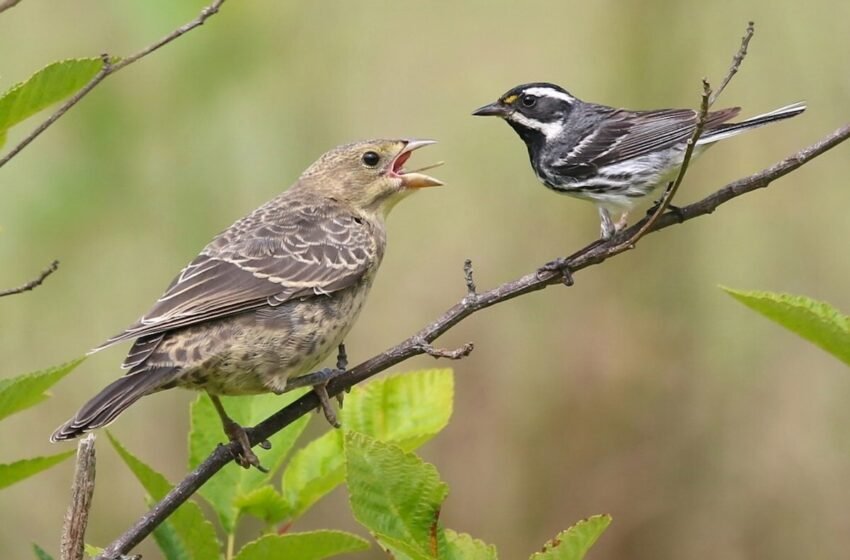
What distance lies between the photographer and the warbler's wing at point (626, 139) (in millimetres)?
5145

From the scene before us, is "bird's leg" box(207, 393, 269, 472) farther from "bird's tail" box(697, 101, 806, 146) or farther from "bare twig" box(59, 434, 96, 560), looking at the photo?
"bird's tail" box(697, 101, 806, 146)

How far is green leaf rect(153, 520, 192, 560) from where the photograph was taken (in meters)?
3.05

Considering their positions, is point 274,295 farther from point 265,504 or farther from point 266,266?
point 265,504

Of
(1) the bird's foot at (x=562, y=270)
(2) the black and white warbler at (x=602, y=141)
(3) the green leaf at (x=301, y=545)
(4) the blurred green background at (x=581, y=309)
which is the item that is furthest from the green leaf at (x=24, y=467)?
Answer: (4) the blurred green background at (x=581, y=309)

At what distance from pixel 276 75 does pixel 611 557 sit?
13.7 feet

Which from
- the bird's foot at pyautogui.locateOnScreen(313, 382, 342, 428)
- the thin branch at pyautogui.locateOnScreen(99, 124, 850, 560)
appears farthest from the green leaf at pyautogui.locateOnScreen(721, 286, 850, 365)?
the bird's foot at pyautogui.locateOnScreen(313, 382, 342, 428)

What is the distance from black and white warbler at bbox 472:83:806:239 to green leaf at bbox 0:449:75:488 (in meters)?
2.31

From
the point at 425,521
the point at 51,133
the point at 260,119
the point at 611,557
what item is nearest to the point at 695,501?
the point at 611,557

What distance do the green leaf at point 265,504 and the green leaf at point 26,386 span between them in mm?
595

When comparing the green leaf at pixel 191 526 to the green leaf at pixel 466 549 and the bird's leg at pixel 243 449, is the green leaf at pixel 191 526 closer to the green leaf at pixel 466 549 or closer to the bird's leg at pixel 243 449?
the bird's leg at pixel 243 449

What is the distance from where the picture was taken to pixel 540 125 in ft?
18.2

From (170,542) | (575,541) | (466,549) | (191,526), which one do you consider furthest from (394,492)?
(170,542)

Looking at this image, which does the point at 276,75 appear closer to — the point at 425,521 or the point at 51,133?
the point at 51,133

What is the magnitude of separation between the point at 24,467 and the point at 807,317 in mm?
2020
